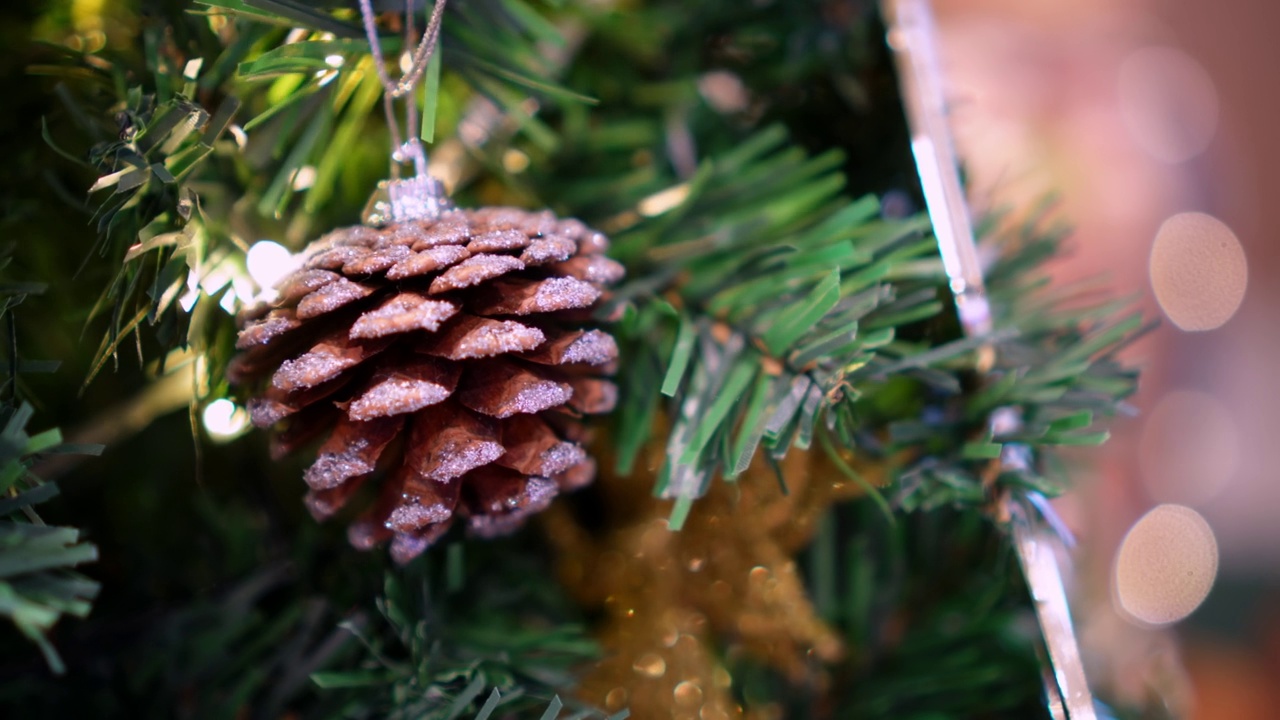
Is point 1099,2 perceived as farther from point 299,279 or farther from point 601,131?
point 299,279

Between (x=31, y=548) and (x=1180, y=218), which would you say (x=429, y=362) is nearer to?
(x=31, y=548)

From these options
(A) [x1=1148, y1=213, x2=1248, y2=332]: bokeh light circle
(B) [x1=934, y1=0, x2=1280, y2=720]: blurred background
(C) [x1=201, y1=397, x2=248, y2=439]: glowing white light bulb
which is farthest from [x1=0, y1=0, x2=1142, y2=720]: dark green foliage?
(A) [x1=1148, y1=213, x2=1248, y2=332]: bokeh light circle

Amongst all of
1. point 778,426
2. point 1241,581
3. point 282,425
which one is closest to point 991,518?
point 778,426

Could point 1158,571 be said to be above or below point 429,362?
below

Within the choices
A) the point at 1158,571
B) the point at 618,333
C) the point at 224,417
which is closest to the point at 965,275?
the point at 618,333

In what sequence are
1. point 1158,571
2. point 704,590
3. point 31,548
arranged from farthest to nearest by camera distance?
point 1158,571 < point 704,590 < point 31,548

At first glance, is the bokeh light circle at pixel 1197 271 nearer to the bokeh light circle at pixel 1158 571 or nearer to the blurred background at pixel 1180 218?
the blurred background at pixel 1180 218
